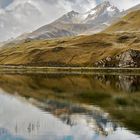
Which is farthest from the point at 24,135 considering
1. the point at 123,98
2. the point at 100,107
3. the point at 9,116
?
the point at 123,98

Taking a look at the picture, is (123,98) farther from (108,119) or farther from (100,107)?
(108,119)

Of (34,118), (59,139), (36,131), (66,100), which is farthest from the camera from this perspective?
(66,100)

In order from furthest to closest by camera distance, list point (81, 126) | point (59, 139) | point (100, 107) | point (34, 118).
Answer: point (100, 107) < point (34, 118) < point (81, 126) < point (59, 139)

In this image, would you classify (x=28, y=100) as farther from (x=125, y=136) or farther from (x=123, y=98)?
(x=125, y=136)

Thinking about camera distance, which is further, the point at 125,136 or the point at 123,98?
the point at 123,98

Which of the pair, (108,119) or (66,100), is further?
(66,100)

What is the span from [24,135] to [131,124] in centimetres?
1607

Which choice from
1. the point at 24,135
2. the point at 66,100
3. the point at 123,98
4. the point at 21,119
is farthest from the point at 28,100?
the point at 24,135

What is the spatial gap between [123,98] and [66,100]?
13.5 meters

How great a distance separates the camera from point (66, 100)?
91562 millimetres

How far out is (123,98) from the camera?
94.7 m

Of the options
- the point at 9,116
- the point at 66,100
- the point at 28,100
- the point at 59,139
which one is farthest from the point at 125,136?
the point at 28,100

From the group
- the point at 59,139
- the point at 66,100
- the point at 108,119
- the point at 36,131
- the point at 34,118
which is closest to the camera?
the point at 59,139

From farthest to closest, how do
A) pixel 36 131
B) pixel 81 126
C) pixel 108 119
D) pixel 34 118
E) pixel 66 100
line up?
pixel 66 100 → pixel 34 118 → pixel 108 119 → pixel 81 126 → pixel 36 131
